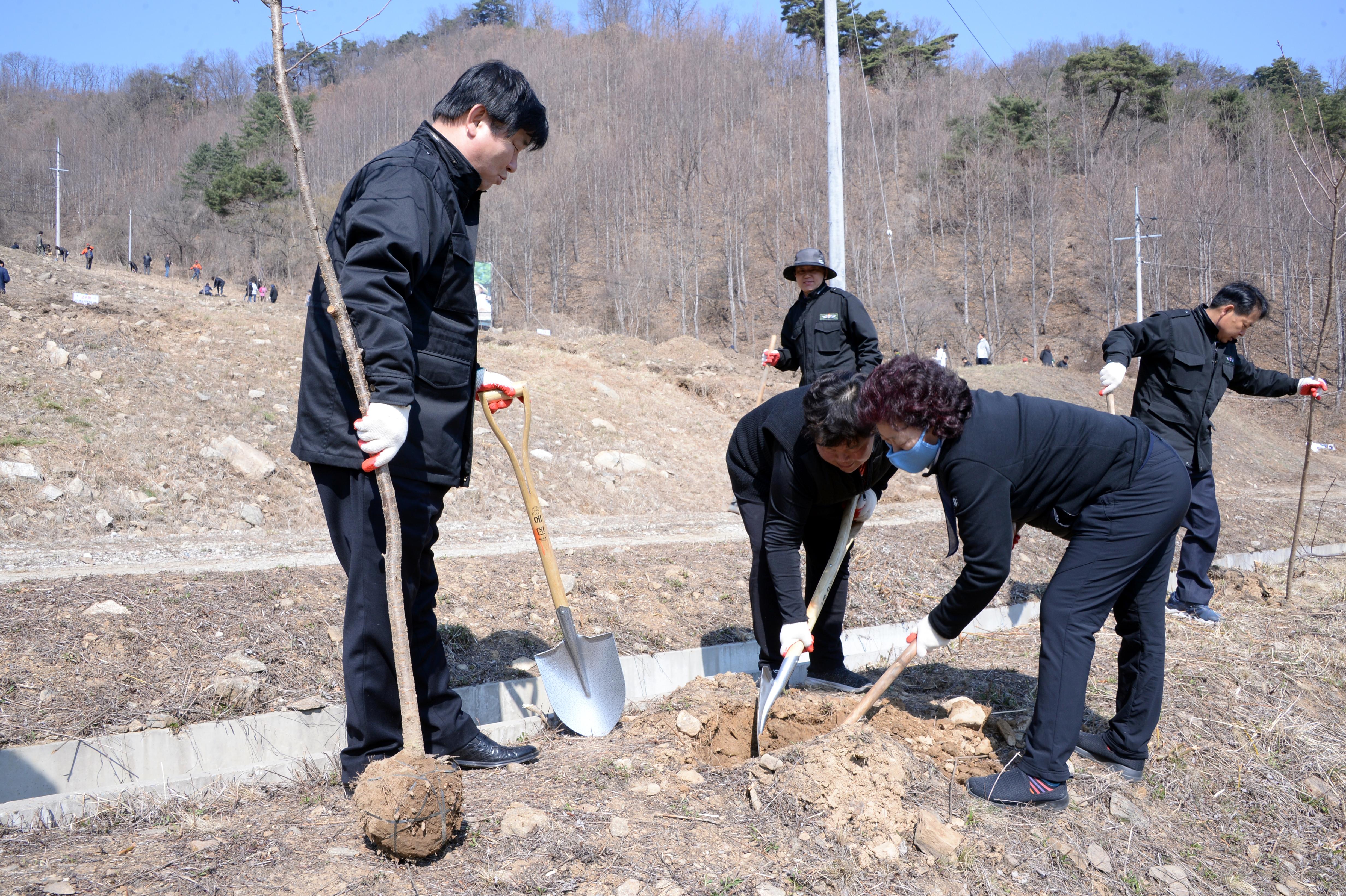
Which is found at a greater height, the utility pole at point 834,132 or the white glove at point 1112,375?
the utility pole at point 834,132

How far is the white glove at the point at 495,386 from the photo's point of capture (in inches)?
122

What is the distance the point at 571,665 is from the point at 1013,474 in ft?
5.76

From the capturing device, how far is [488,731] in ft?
11.2

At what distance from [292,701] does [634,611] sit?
1.99 meters

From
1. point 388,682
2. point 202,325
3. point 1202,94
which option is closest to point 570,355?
point 202,325

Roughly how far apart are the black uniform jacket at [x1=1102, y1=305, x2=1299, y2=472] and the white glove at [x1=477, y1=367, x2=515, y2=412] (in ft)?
11.3

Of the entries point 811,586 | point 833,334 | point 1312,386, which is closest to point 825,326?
point 833,334

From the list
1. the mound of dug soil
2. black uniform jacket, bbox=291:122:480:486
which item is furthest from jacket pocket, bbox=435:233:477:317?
the mound of dug soil

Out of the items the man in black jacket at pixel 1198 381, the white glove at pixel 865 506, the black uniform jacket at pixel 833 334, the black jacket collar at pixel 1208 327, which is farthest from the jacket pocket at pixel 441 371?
the black jacket collar at pixel 1208 327

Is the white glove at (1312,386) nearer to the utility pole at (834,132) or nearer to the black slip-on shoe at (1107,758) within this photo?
the black slip-on shoe at (1107,758)

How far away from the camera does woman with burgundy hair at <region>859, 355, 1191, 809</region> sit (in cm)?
262

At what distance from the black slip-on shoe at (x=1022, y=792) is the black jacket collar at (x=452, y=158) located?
258cm

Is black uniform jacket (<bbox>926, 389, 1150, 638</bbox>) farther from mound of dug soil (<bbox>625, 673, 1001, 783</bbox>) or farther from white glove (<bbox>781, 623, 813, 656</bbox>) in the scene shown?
mound of dug soil (<bbox>625, 673, 1001, 783</bbox>)

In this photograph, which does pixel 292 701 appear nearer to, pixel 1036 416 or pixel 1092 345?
pixel 1036 416
